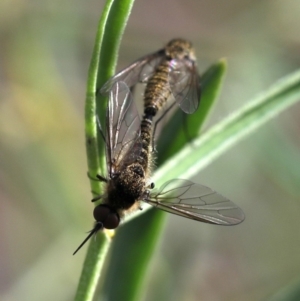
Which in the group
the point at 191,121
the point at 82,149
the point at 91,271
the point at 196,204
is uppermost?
the point at 82,149

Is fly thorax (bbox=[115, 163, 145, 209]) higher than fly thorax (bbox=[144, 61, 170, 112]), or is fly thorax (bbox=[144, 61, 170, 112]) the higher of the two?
fly thorax (bbox=[144, 61, 170, 112])

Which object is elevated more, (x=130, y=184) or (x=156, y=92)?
(x=156, y=92)

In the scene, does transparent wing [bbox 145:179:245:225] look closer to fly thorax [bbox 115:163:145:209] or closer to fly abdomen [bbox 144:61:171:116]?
fly thorax [bbox 115:163:145:209]

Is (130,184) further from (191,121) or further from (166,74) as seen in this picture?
(166,74)

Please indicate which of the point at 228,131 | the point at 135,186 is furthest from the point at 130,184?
the point at 228,131

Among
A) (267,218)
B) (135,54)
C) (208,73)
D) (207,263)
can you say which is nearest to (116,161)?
(208,73)

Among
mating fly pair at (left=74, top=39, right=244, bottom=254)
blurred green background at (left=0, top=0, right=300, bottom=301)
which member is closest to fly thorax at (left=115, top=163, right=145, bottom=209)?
mating fly pair at (left=74, top=39, right=244, bottom=254)
